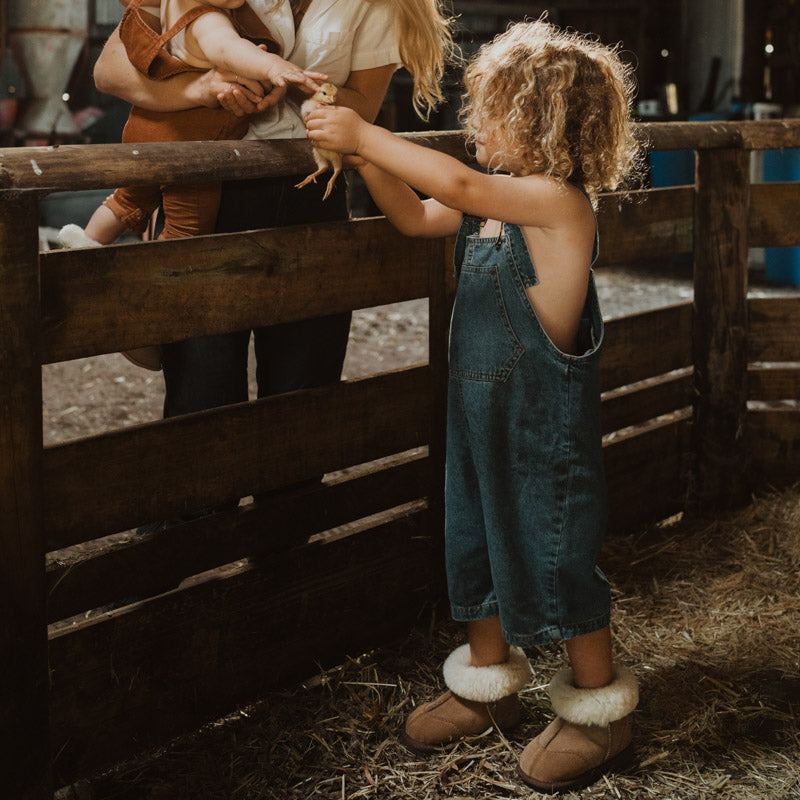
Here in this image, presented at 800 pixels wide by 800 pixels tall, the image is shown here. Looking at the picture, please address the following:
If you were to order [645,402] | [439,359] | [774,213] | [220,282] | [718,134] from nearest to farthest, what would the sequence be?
[220,282] → [439,359] → [718,134] → [645,402] → [774,213]

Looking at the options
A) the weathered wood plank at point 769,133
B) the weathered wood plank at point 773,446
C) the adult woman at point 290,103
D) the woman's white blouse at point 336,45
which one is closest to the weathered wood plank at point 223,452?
the adult woman at point 290,103

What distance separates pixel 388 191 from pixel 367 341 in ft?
15.0

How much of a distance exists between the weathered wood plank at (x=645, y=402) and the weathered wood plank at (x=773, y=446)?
29cm

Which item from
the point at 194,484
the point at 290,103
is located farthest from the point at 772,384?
the point at 194,484

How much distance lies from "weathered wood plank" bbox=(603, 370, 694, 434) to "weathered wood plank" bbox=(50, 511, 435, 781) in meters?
0.82

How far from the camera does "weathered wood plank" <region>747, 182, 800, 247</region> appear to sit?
11.5 ft

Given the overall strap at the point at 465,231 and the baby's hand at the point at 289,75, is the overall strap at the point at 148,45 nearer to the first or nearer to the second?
the baby's hand at the point at 289,75

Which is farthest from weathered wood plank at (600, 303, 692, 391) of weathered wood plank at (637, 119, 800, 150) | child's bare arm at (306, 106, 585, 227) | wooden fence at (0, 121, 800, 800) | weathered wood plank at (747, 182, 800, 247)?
child's bare arm at (306, 106, 585, 227)

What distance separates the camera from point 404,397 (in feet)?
8.55

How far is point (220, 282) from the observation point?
6.98 feet

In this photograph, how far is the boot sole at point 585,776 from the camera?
2.16 metres

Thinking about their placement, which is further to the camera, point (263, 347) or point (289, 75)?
point (263, 347)

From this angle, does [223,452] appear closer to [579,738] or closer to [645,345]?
[579,738]

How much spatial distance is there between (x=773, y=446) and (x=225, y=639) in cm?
218
